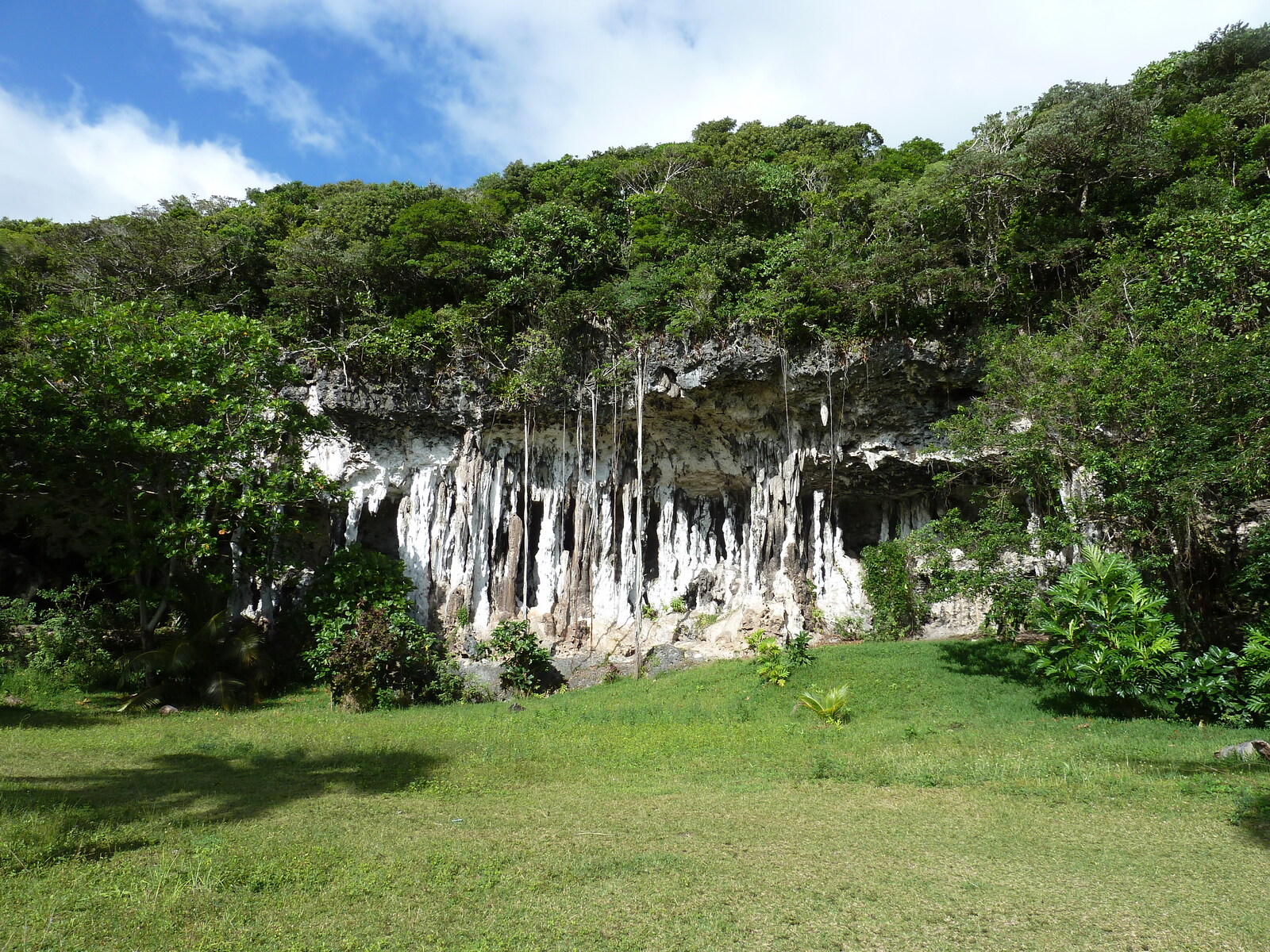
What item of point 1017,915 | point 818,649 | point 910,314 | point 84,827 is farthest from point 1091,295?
point 84,827

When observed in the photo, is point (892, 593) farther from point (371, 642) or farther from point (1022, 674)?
point (371, 642)

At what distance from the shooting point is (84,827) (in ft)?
17.3

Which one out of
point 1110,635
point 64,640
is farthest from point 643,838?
point 64,640

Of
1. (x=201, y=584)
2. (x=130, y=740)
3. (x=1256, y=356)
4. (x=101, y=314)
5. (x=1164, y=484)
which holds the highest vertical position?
(x=101, y=314)

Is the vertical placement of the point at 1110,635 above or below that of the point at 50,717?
above

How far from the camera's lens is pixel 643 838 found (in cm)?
587

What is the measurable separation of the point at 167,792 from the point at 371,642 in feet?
26.6

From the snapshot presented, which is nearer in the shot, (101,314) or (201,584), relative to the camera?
(101,314)

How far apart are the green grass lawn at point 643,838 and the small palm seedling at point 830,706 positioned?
760mm

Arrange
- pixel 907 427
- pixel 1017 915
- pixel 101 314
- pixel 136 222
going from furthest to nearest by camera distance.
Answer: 1. pixel 136 222
2. pixel 907 427
3. pixel 101 314
4. pixel 1017 915

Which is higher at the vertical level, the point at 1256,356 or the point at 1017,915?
the point at 1256,356

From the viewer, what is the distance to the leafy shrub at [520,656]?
56.7 ft

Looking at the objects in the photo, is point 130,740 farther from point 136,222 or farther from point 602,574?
point 136,222

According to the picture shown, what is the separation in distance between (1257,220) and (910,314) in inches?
250
